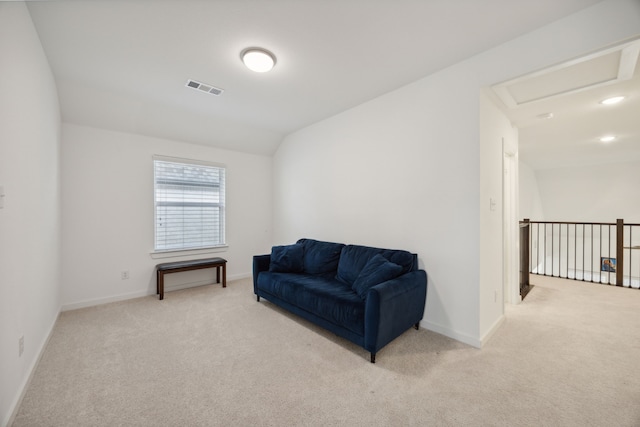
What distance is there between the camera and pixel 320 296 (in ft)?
8.64

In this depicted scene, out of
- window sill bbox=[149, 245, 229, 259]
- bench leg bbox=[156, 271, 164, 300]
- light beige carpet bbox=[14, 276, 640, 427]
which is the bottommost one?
light beige carpet bbox=[14, 276, 640, 427]

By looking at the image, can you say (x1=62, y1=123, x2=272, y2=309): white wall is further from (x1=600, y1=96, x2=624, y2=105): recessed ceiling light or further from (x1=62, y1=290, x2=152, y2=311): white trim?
(x1=600, y1=96, x2=624, y2=105): recessed ceiling light

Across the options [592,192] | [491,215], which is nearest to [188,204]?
[491,215]

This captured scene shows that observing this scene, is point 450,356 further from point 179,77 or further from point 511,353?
point 179,77

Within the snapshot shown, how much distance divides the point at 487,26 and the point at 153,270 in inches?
197

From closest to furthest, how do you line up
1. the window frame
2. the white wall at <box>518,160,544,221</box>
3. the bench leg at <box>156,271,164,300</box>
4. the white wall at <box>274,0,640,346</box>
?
1. the white wall at <box>274,0,640,346</box>
2. the bench leg at <box>156,271,164,300</box>
3. the window frame
4. the white wall at <box>518,160,544,221</box>

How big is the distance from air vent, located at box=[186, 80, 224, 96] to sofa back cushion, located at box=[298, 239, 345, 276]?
2.42 m

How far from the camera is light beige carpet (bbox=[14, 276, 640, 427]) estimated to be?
1.60 metres

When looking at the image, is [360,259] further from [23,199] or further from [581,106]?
[581,106]

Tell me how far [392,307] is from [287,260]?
1.74 m

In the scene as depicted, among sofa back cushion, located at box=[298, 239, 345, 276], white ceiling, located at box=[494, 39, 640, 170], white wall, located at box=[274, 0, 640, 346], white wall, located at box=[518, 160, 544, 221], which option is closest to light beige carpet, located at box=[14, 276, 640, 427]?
white wall, located at box=[274, 0, 640, 346]

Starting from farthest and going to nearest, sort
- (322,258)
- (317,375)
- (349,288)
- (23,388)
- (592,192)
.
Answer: (592,192), (322,258), (349,288), (317,375), (23,388)

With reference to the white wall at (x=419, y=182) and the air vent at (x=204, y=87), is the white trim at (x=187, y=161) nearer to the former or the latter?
the air vent at (x=204, y=87)

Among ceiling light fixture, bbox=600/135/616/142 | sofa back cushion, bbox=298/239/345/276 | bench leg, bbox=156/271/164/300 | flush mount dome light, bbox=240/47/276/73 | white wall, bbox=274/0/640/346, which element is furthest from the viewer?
ceiling light fixture, bbox=600/135/616/142
